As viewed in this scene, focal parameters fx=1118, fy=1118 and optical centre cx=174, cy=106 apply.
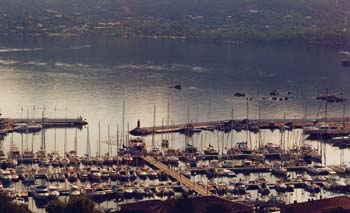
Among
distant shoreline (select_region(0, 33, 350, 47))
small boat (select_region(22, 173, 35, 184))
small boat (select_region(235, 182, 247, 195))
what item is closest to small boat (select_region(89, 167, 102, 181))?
small boat (select_region(22, 173, 35, 184))

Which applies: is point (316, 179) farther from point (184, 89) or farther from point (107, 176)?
point (184, 89)

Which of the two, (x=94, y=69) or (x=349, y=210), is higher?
(x=94, y=69)

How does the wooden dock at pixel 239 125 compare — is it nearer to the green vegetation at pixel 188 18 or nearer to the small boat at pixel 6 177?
the small boat at pixel 6 177

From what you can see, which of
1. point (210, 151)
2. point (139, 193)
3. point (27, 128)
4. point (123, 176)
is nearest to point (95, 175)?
point (123, 176)

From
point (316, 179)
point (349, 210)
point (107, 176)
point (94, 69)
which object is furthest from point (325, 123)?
point (94, 69)

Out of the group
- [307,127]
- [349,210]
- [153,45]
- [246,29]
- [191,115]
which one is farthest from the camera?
[246,29]

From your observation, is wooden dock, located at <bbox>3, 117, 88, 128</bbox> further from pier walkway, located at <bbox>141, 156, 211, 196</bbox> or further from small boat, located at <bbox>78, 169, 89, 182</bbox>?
small boat, located at <bbox>78, 169, 89, 182</bbox>

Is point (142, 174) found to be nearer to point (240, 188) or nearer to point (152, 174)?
point (152, 174)
